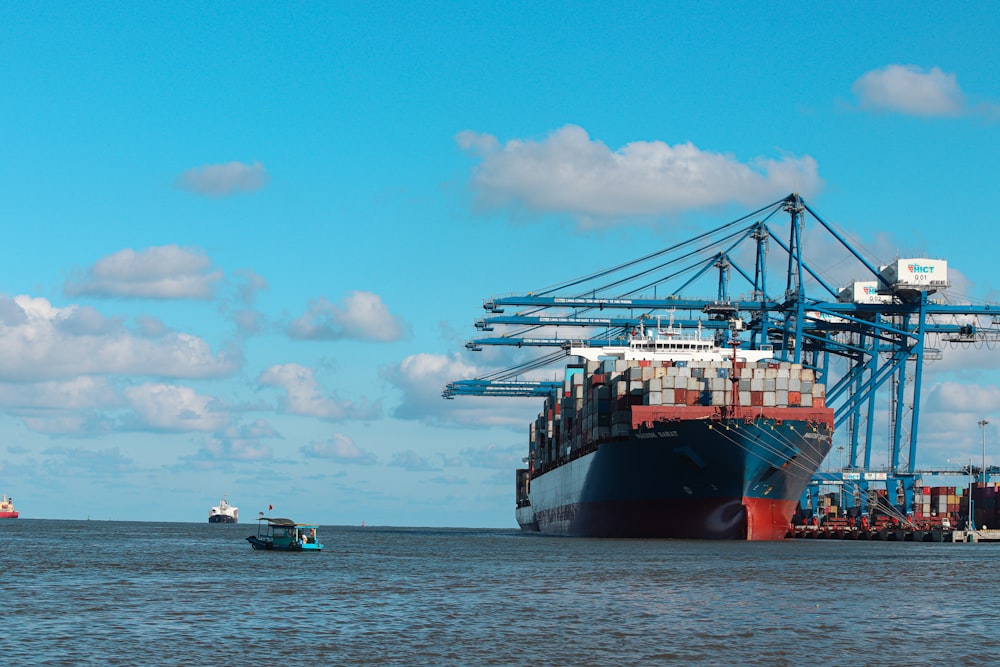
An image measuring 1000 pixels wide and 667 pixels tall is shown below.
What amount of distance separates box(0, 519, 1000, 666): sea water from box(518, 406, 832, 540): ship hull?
11.3m

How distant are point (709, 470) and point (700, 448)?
1.88 m

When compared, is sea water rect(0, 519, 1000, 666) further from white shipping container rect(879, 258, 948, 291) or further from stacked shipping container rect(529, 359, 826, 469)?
white shipping container rect(879, 258, 948, 291)

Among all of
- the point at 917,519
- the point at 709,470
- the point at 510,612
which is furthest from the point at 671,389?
the point at 917,519

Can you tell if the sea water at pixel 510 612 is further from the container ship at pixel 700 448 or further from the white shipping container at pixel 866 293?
the white shipping container at pixel 866 293

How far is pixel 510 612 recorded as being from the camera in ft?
112

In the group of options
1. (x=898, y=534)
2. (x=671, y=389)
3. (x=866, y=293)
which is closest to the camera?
(x=671, y=389)

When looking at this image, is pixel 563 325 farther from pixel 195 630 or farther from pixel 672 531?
pixel 195 630

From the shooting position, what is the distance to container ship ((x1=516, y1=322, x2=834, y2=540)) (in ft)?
227

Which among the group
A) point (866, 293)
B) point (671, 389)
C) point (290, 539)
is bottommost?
point (290, 539)

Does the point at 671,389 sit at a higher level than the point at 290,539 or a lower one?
higher

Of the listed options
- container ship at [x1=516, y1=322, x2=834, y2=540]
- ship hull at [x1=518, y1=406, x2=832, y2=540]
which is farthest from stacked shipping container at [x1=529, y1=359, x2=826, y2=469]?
ship hull at [x1=518, y1=406, x2=832, y2=540]

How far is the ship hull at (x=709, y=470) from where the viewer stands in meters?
68.6

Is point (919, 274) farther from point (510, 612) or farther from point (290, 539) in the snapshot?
point (510, 612)

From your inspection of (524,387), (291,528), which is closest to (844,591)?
(291,528)
